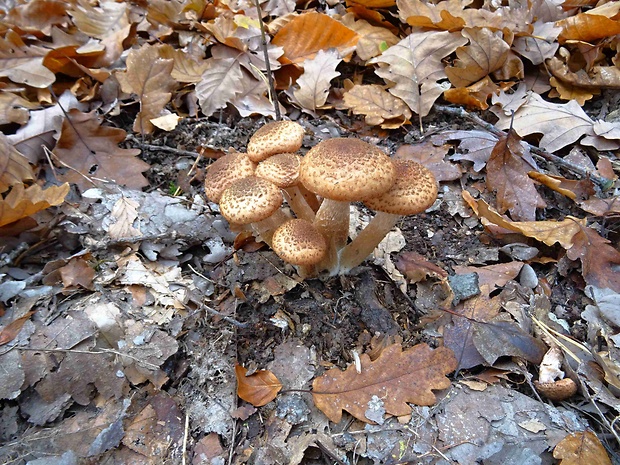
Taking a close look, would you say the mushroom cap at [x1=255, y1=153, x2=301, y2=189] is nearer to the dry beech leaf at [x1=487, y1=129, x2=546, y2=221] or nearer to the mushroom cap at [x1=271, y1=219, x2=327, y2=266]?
the mushroom cap at [x1=271, y1=219, x2=327, y2=266]

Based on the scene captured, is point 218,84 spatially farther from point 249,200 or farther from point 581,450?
point 581,450

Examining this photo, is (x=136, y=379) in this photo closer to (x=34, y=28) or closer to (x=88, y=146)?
(x=88, y=146)

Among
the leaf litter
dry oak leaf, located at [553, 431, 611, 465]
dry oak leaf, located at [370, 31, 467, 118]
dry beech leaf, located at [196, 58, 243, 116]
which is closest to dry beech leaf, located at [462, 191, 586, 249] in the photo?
the leaf litter

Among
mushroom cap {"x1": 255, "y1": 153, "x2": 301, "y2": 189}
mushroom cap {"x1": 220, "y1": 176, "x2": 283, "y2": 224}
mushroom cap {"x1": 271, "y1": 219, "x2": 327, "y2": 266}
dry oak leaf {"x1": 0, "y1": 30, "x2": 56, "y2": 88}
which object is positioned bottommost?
mushroom cap {"x1": 271, "y1": 219, "x2": 327, "y2": 266}

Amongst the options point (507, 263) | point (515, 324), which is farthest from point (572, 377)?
point (507, 263)

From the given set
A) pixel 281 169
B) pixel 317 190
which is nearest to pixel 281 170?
pixel 281 169

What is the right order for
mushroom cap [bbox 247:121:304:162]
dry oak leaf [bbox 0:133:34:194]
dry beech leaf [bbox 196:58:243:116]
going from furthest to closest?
1. dry beech leaf [bbox 196:58:243:116]
2. dry oak leaf [bbox 0:133:34:194]
3. mushroom cap [bbox 247:121:304:162]

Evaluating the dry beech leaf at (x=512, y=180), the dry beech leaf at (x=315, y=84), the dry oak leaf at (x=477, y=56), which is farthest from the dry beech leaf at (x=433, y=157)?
the dry beech leaf at (x=315, y=84)
